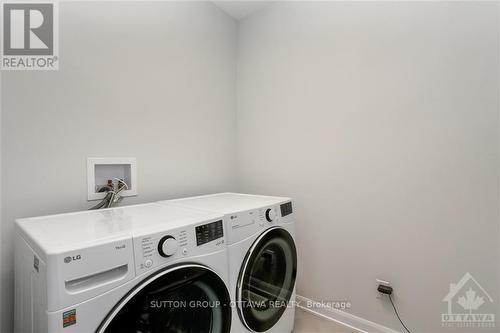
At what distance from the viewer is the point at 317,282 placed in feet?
5.73

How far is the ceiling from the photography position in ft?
6.36

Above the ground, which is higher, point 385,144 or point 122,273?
point 385,144

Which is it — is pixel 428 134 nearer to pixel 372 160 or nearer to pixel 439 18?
pixel 372 160

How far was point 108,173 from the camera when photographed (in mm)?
1377

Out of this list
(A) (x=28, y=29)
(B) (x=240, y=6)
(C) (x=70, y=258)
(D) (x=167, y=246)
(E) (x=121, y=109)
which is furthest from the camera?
(B) (x=240, y=6)

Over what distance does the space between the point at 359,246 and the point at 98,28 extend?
1953 mm

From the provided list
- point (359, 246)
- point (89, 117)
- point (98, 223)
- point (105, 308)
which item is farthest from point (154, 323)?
point (359, 246)

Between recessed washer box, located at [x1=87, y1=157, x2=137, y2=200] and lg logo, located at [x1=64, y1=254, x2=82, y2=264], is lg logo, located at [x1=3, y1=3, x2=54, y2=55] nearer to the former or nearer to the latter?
recessed washer box, located at [x1=87, y1=157, x2=137, y2=200]

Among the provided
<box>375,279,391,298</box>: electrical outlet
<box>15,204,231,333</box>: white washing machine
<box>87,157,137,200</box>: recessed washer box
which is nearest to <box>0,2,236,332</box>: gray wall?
<box>87,157,137,200</box>: recessed washer box

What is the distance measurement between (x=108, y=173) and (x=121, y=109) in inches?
14.5

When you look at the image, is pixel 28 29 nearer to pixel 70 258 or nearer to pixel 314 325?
pixel 70 258
